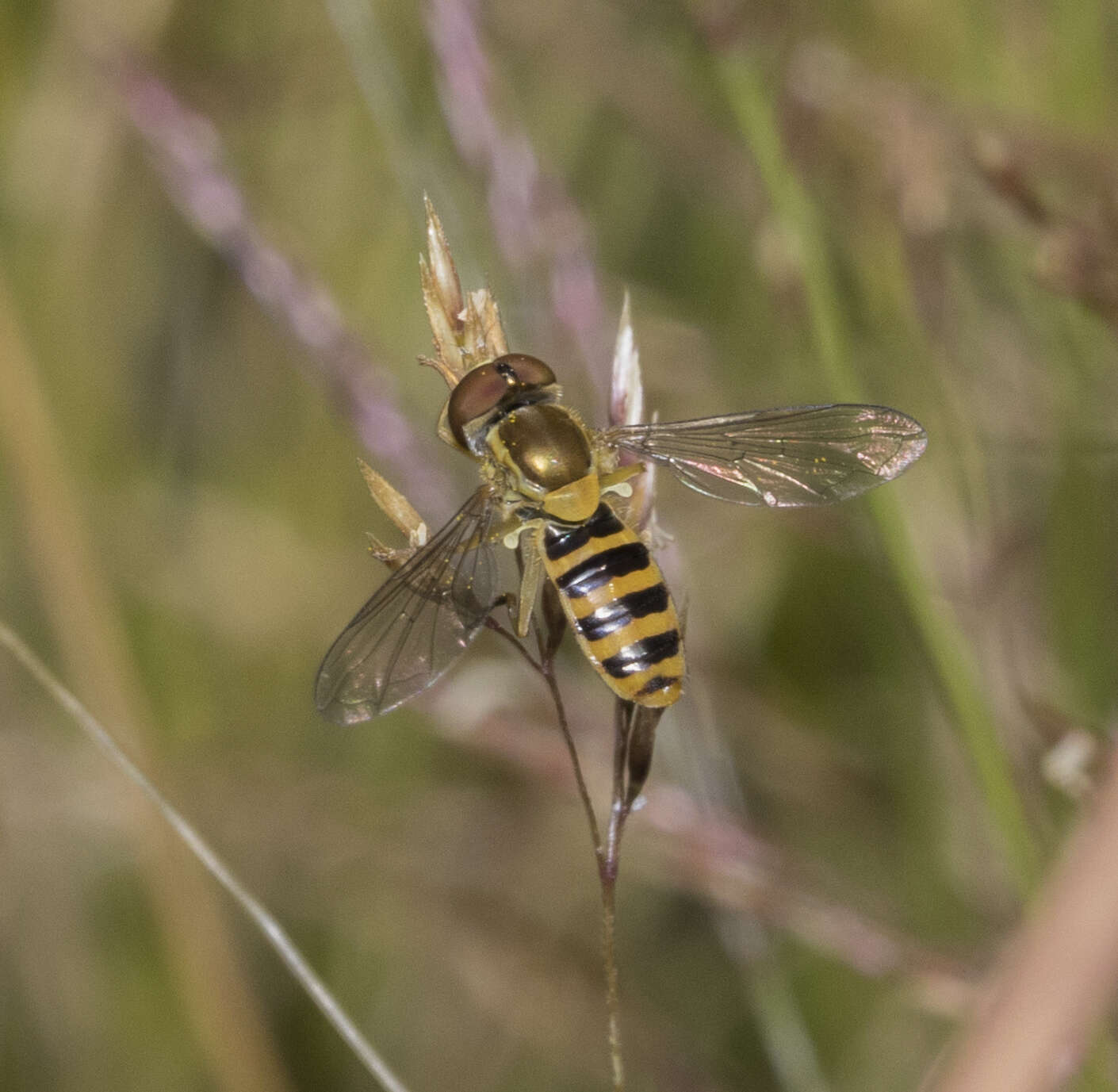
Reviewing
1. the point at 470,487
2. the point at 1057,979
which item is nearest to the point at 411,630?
the point at 470,487

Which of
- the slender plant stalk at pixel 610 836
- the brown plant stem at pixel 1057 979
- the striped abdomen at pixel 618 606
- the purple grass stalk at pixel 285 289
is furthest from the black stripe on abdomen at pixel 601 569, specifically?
the brown plant stem at pixel 1057 979

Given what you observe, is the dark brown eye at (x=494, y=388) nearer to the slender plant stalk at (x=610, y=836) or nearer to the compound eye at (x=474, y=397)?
the compound eye at (x=474, y=397)

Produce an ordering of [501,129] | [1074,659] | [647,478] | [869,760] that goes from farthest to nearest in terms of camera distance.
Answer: [869,760]
[1074,659]
[501,129]
[647,478]

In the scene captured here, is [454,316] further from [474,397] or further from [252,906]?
[252,906]

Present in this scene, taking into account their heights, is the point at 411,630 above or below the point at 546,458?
below

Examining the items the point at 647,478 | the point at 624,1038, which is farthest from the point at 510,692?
the point at 624,1038

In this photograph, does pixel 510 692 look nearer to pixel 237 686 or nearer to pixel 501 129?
pixel 501 129
